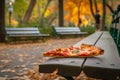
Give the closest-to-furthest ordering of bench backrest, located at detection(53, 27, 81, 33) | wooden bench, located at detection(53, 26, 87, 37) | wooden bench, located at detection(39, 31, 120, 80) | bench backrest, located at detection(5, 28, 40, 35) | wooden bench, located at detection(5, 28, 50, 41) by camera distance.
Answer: wooden bench, located at detection(39, 31, 120, 80) < wooden bench, located at detection(5, 28, 50, 41) < bench backrest, located at detection(5, 28, 40, 35) < wooden bench, located at detection(53, 26, 87, 37) < bench backrest, located at detection(53, 27, 81, 33)

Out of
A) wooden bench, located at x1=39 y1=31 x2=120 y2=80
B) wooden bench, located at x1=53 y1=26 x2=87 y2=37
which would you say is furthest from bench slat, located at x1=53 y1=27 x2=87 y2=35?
wooden bench, located at x1=39 y1=31 x2=120 y2=80

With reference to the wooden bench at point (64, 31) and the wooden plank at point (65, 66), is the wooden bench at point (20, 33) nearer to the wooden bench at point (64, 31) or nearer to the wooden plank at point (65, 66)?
the wooden bench at point (64, 31)

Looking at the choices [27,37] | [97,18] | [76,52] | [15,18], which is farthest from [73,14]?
[76,52]

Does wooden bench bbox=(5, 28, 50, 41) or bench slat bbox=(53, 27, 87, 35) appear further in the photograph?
bench slat bbox=(53, 27, 87, 35)

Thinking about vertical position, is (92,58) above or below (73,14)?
above

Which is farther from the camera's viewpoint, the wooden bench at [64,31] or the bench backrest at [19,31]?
the wooden bench at [64,31]

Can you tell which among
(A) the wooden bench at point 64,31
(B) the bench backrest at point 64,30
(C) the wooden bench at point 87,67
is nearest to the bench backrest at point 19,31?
(A) the wooden bench at point 64,31

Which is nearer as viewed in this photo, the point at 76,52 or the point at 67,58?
the point at 67,58

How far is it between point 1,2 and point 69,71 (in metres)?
16.1

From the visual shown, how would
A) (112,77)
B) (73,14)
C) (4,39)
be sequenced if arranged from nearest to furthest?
(112,77) < (4,39) < (73,14)

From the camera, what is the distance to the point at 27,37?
2064cm

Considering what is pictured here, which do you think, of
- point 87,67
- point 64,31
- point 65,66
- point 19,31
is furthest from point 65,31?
point 87,67

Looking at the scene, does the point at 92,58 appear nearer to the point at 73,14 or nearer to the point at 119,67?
the point at 119,67

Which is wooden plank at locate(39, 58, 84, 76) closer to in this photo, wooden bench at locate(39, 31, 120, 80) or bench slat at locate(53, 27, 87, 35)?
wooden bench at locate(39, 31, 120, 80)
